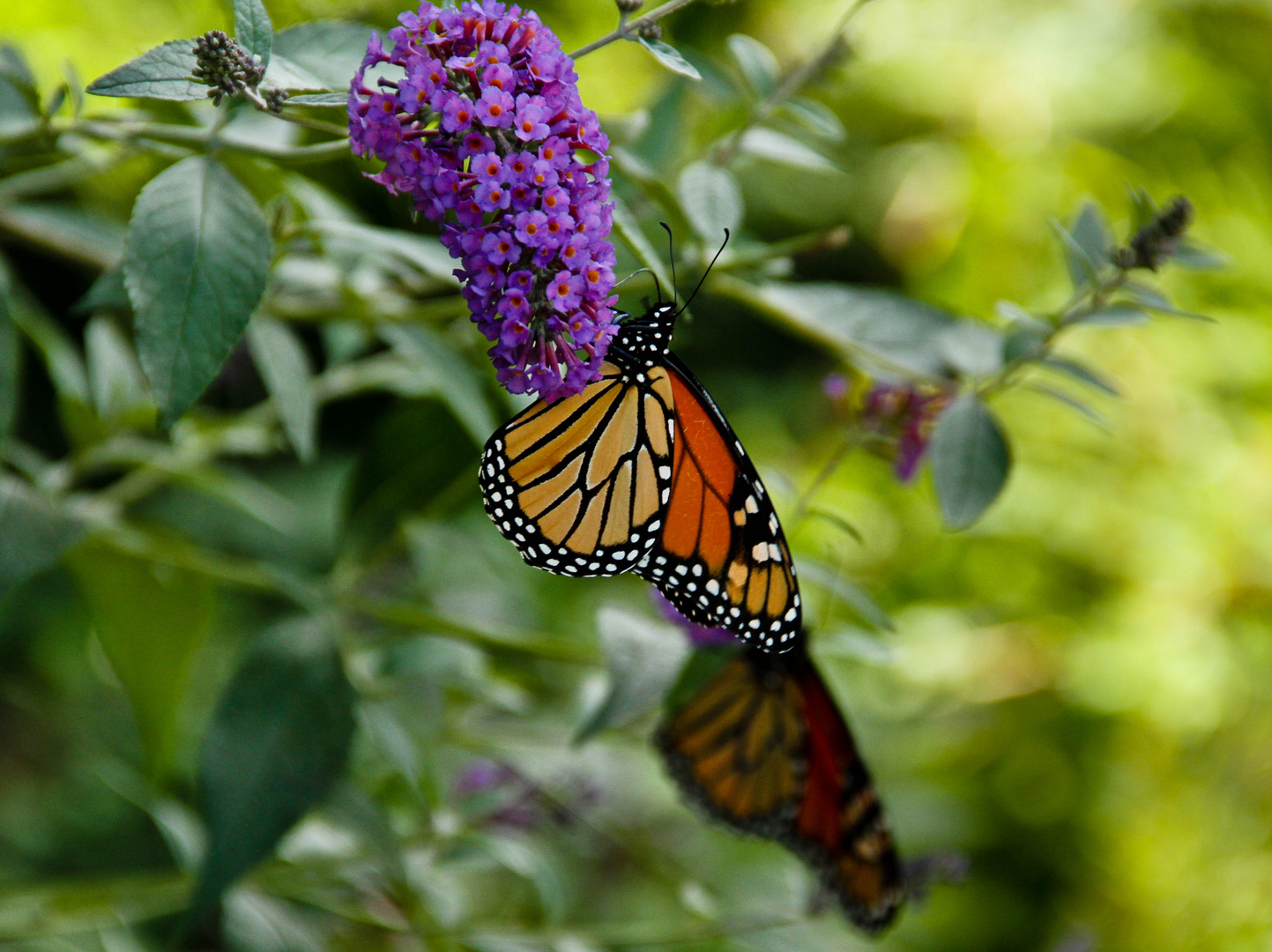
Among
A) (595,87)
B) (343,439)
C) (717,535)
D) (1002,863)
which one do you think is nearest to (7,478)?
(717,535)

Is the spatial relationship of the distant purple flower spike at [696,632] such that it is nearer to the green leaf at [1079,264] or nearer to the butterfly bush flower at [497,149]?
the butterfly bush flower at [497,149]

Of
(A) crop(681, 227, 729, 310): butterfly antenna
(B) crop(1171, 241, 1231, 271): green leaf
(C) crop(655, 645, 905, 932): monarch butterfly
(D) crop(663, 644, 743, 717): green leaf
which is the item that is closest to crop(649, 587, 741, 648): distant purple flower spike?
(D) crop(663, 644, 743, 717): green leaf

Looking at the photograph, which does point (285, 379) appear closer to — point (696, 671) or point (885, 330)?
point (696, 671)

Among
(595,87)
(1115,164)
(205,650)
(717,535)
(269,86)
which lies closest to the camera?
(269,86)

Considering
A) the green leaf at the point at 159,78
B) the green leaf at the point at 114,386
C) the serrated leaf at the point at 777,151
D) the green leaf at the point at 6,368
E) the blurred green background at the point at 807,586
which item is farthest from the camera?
the blurred green background at the point at 807,586

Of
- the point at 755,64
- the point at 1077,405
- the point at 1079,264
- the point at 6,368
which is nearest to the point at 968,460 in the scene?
the point at 1077,405

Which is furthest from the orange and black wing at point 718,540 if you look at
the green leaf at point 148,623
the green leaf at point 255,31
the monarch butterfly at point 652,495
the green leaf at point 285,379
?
the green leaf at point 148,623

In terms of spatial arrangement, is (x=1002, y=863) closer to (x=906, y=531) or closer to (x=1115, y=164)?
(x=906, y=531)
